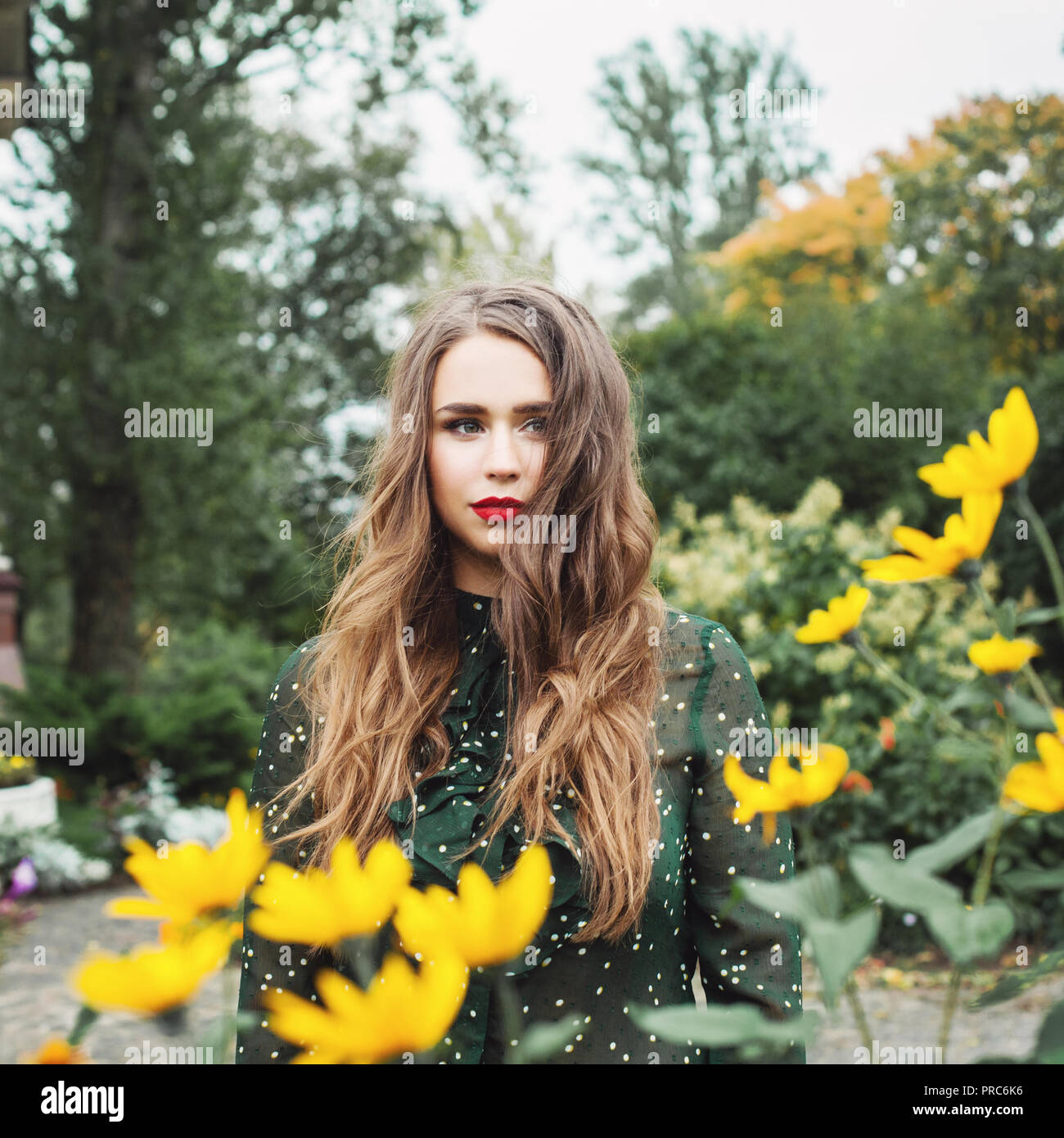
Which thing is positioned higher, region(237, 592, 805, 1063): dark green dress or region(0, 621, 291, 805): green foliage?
region(237, 592, 805, 1063): dark green dress

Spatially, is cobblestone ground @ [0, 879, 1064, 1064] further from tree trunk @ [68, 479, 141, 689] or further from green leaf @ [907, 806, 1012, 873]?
tree trunk @ [68, 479, 141, 689]

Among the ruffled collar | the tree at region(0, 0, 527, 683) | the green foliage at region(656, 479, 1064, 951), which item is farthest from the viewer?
A: the tree at region(0, 0, 527, 683)

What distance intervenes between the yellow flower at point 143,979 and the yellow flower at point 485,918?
0.24 feet

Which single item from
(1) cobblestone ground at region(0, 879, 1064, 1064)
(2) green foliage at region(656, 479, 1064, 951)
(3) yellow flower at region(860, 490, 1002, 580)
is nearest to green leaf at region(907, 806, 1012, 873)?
(3) yellow flower at region(860, 490, 1002, 580)

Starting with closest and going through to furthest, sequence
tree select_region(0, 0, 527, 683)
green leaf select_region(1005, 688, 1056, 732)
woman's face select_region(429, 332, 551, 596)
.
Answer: green leaf select_region(1005, 688, 1056, 732) < woman's face select_region(429, 332, 551, 596) < tree select_region(0, 0, 527, 683)

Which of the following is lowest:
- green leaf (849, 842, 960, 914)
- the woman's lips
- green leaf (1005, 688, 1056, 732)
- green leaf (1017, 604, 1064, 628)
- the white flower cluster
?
the white flower cluster

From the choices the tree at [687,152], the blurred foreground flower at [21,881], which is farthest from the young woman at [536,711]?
the tree at [687,152]

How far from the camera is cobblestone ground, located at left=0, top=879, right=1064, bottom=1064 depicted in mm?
3340

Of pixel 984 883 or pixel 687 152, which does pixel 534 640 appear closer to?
pixel 984 883

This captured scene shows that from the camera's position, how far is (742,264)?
597 inches

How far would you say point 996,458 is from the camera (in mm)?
474

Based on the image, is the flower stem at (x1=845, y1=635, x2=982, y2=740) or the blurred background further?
the blurred background

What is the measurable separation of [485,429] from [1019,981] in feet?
3.32
